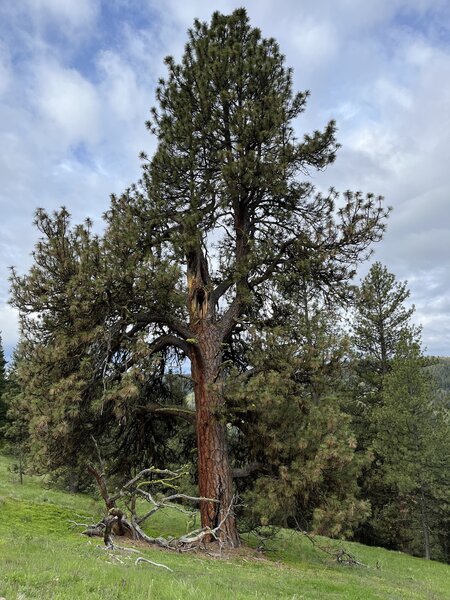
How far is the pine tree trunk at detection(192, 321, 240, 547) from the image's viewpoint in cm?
1143

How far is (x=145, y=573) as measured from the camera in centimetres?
630

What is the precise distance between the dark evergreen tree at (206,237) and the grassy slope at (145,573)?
8.54 feet

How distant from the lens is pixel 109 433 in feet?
44.2

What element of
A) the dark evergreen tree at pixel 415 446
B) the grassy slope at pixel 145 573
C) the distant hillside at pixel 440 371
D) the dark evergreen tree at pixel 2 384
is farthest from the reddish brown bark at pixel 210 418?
the dark evergreen tree at pixel 2 384

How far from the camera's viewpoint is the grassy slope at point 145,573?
4.91 m

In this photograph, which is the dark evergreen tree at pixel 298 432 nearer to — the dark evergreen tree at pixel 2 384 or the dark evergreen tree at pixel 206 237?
the dark evergreen tree at pixel 206 237

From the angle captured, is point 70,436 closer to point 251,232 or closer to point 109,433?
point 109,433

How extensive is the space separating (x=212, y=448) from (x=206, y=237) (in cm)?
625

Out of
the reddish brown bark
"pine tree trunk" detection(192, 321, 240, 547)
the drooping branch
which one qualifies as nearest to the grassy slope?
"pine tree trunk" detection(192, 321, 240, 547)

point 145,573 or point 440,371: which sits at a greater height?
point 440,371

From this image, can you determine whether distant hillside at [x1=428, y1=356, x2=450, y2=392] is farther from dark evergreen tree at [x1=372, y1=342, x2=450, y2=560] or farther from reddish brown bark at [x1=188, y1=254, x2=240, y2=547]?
reddish brown bark at [x1=188, y1=254, x2=240, y2=547]

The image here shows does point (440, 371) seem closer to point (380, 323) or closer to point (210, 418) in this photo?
point (380, 323)

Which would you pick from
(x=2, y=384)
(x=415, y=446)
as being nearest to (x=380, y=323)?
(x=415, y=446)

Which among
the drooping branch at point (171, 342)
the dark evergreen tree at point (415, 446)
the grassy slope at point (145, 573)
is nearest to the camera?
the grassy slope at point (145, 573)
